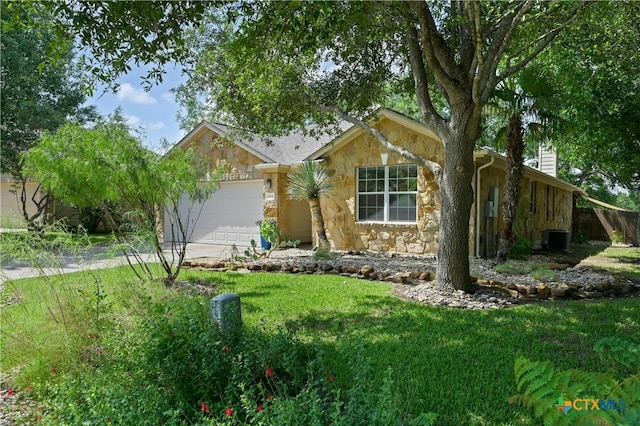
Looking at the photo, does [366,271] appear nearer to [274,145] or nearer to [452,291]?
[452,291]

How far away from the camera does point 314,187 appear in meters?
12.3

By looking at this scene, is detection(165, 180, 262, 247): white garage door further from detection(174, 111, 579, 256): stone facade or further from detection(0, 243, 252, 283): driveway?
detection(0, 243, 252, 283): driveway

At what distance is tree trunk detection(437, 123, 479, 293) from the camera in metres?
6.84

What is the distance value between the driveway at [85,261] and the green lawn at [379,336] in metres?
0.20

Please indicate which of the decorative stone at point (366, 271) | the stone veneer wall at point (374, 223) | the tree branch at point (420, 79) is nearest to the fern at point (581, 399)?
the tree branch at point (420, 79)

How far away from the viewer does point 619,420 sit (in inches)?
58.9

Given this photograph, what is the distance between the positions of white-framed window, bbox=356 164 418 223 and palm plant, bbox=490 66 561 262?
7.99ft

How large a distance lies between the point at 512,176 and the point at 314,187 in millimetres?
5343

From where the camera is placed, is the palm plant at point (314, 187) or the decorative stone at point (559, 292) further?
the palm plant at point (314, 187)

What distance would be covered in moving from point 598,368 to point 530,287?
11.2ft

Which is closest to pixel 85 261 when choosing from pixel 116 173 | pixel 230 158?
pixel 116 173

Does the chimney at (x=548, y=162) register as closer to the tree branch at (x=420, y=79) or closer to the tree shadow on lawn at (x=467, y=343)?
the tree branch at (x=420, y=79)

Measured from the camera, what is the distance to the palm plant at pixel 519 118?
32.4ft

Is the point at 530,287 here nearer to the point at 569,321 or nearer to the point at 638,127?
the point at 569,321
